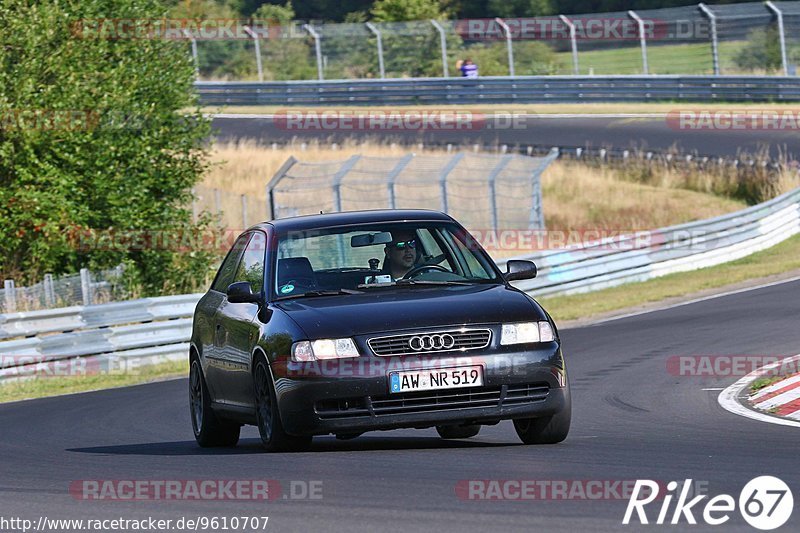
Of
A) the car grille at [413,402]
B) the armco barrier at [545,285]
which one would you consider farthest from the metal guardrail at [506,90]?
the car grille at [413,402]

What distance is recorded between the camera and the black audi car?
8797 millimetres

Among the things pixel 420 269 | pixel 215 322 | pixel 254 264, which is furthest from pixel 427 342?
pixel 215 322

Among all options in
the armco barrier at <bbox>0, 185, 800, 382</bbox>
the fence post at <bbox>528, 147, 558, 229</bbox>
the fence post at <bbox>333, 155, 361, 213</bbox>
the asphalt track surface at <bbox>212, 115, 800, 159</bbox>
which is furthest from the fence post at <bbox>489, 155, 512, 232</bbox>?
the asphalt track surface at <bbox>212, 115, 800, 159</bbox>

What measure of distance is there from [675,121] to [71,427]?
3110 centimetres

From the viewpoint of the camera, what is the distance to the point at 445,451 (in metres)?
9.03

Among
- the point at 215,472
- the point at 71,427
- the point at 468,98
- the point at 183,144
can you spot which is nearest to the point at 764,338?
the point at 71,427

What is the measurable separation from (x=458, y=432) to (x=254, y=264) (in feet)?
6.12

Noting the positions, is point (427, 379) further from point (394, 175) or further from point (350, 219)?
point (394, 175)

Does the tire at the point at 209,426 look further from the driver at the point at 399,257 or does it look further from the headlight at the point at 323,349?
the headlight at the point at 323,349

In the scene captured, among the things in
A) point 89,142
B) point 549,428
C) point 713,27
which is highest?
point 549,428

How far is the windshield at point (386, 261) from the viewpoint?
9.70 metres

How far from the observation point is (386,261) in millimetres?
9906

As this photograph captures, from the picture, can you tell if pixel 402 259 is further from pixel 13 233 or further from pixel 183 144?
pixel 183 144

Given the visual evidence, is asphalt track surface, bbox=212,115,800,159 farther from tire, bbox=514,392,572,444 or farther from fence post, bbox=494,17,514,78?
tire, bbox=514,392,572,444
